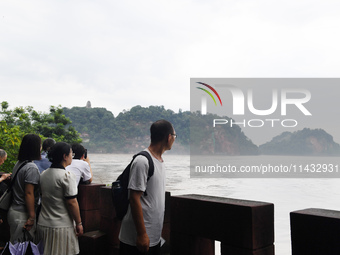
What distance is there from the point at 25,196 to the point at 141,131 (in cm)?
7963

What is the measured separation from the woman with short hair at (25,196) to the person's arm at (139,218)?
1.13 metres

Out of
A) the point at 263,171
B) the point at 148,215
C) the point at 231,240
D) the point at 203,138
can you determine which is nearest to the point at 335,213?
the point at 231,240

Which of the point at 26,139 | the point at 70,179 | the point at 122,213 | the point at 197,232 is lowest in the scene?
the point at 197,232

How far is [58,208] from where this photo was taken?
274 centimetres

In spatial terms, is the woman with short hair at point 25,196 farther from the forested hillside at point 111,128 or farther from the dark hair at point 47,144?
the forested hillside at point 111,128

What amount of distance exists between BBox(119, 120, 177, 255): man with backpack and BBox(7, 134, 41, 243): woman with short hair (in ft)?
3.29

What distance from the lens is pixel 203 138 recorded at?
91375mm

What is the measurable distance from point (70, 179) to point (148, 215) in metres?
0.82

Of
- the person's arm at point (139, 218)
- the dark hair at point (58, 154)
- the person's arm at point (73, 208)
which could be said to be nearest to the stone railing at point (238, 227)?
the person's arm at point (139, 218)

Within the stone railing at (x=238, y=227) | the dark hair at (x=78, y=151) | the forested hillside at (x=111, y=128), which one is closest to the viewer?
the stone railing at (x=238, y=227)

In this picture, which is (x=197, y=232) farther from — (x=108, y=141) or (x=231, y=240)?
(x=108, y=141)

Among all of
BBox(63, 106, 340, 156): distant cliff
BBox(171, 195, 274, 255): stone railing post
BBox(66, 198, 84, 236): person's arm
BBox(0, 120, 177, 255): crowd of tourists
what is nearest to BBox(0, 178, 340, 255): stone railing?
BBox(171, 195, 274, 255): stone railing post

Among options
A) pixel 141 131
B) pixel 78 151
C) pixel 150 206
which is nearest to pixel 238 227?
pixel 150 206

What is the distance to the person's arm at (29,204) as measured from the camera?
2.86 meters
